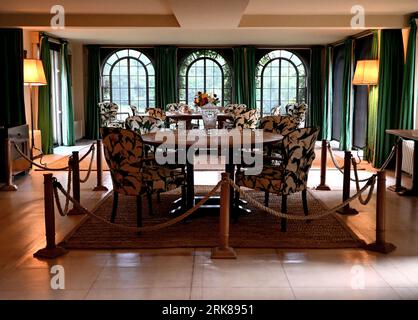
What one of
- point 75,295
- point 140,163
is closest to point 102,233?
point 140,163

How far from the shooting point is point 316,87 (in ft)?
46.5

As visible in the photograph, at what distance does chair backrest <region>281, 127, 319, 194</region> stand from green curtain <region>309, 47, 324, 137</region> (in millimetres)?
9390

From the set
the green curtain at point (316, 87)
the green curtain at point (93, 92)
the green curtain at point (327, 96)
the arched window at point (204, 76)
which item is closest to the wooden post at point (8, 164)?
the green curtain at point (93, 92)

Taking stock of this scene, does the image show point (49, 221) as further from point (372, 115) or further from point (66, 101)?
point (66, 101)

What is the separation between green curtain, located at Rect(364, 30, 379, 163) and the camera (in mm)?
9137

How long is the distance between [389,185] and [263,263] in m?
3.80

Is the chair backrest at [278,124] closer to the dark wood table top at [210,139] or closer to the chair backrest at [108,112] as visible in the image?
the dark wood table top at [210,139]

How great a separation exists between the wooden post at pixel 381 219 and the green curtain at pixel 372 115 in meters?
4.96

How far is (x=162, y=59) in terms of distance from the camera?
1389 centimetres

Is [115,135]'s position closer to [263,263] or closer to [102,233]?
[102,233]
